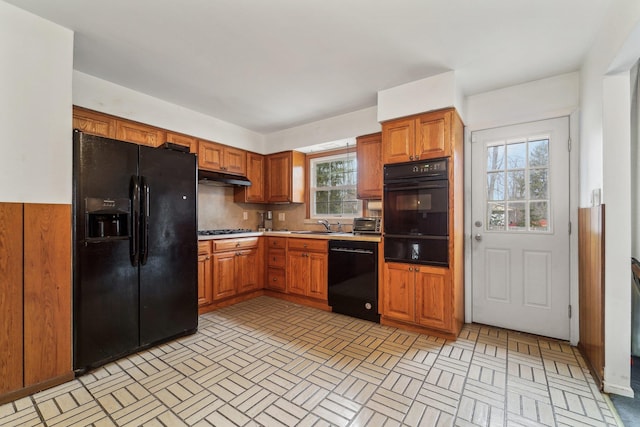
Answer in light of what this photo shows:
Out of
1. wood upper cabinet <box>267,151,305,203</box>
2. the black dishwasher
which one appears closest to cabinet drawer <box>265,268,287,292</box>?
the black dishwasher

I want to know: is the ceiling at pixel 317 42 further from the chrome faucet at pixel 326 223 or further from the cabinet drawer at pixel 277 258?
the cabinet drawer at pixel 277 258

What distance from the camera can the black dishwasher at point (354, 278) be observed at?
3.07 meters

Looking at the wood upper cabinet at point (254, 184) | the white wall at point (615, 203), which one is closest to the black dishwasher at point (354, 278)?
the wood upper cabinet at point (254, 184)

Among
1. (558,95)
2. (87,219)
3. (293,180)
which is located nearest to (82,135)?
(87,219)

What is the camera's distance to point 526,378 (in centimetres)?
199

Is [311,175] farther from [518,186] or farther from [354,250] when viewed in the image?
[518,186]

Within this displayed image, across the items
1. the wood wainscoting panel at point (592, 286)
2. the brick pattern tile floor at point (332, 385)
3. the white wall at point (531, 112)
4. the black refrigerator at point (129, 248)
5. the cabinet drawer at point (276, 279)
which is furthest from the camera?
the cabinet drawer at point (276, 279)

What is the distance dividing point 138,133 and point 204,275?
1.75 m

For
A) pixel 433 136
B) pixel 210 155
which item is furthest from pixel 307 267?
pixel 433 136

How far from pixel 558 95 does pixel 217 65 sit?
3.17 m

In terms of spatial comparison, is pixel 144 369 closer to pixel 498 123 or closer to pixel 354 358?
pixel 354 358

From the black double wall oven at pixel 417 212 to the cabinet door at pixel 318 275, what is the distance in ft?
2.73

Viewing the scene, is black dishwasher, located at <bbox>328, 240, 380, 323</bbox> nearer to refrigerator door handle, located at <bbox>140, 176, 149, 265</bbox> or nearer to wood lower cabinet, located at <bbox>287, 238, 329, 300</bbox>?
wood lower cabinet, located at <bbox>287, 238, 329, 300</bbox>

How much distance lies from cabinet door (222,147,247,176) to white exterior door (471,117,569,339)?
308 centimetres
